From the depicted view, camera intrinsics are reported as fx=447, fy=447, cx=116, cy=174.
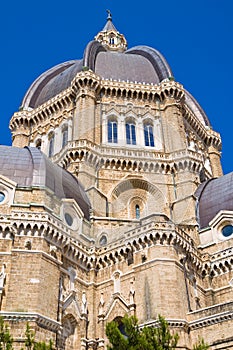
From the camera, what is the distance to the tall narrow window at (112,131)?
43.3 metres

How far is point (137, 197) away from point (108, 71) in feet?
51.5

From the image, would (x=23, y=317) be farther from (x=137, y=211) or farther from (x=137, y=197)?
(x=137, y=197)

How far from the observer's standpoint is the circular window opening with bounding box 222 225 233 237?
3464 cm

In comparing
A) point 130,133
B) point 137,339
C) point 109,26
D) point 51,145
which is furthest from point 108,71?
point 137,339

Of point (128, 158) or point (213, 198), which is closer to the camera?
point (213, 198)

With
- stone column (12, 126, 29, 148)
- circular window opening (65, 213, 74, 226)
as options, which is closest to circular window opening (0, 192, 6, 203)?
circular window opening (65, 213, 74, 226)

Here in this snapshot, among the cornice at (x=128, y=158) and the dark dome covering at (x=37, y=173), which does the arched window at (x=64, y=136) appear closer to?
the cornice at (x=128, y=158)

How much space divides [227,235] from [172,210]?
5.71 m

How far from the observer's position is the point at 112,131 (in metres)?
44.0

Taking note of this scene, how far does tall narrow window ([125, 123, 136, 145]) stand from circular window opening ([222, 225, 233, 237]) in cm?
1313

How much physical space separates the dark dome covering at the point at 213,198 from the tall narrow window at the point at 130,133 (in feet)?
27.0

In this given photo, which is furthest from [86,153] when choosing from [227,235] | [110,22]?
[110,22]

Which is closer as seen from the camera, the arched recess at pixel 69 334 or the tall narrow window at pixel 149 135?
the arched recess at pixel 69 334

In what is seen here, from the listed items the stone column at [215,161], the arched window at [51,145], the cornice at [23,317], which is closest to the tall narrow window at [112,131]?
the arched window at [51,145]
